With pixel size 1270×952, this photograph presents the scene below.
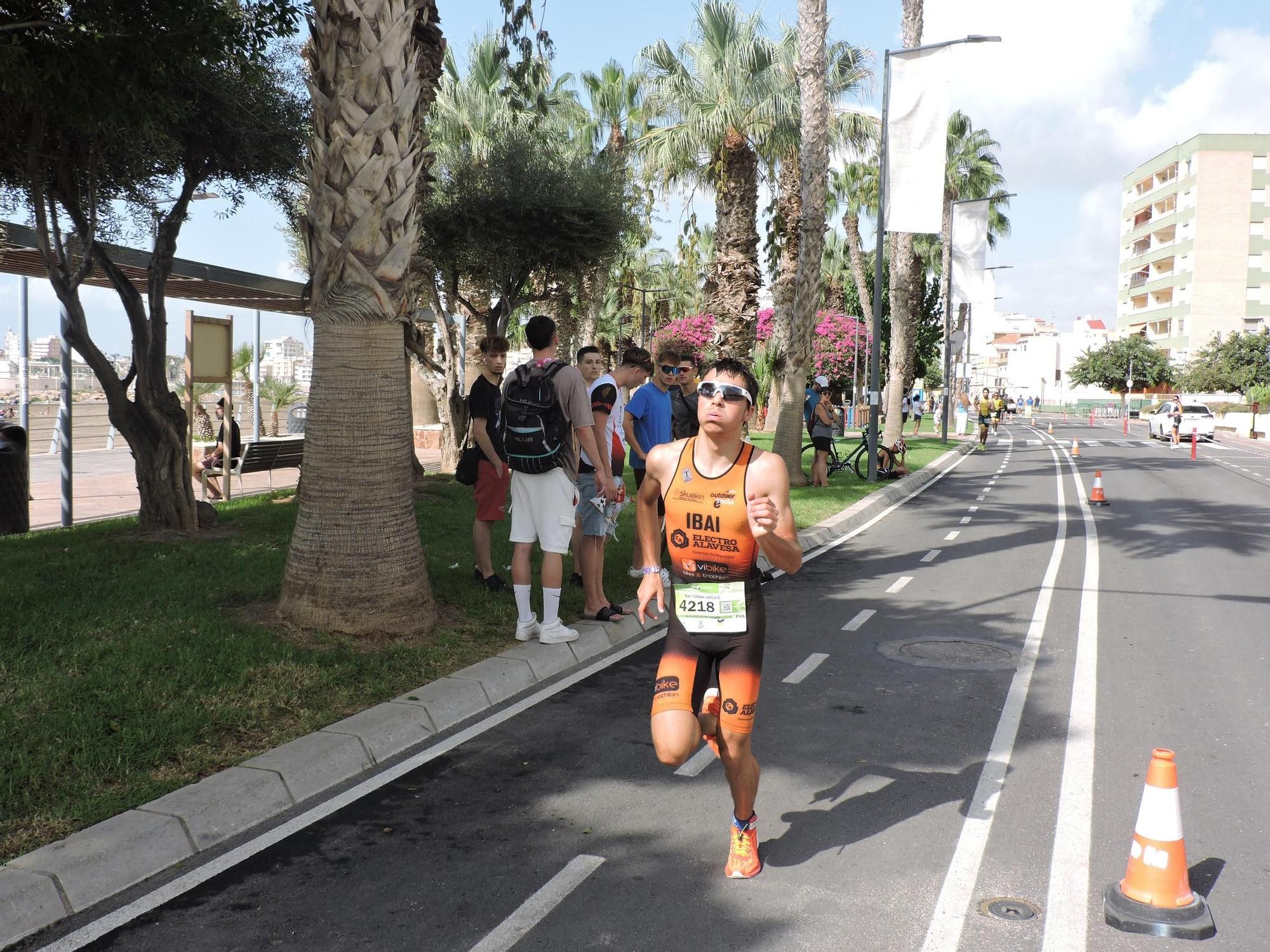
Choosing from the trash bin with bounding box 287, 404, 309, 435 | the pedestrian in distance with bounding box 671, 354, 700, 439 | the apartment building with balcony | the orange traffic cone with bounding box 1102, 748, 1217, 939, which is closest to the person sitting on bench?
the pedestrian in distance with bounding box 671, 354, 700, 439

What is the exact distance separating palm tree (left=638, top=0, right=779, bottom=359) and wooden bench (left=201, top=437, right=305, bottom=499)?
10020 millimetres

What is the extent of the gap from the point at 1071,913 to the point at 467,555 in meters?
6.97

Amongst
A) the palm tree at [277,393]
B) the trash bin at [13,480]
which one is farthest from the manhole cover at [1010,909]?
the palm tree at [277,393]

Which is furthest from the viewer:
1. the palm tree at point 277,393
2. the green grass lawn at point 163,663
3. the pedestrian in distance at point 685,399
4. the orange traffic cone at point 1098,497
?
the palm tree at point 277,393

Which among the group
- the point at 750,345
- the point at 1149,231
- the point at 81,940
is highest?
the point at 1149,231

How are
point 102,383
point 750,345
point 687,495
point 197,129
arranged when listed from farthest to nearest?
point 750,345 → point 197,129 → point 102,383 → point 687,495

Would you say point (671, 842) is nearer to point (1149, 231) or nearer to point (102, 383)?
point (102, 383)

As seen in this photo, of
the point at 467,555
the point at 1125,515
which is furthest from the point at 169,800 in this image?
the point at 1125,515

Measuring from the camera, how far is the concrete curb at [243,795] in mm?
3557

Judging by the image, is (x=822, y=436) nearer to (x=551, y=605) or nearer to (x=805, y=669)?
(x=805, y=669)

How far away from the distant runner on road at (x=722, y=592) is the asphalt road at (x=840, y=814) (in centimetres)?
47

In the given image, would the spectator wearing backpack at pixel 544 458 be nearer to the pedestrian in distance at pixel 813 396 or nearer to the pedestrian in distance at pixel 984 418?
the pedestrian in distance at pixel 813 396

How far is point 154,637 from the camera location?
6.31 m

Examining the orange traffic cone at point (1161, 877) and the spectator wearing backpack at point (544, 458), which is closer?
the orange traffic cone at point (1161, 877)
